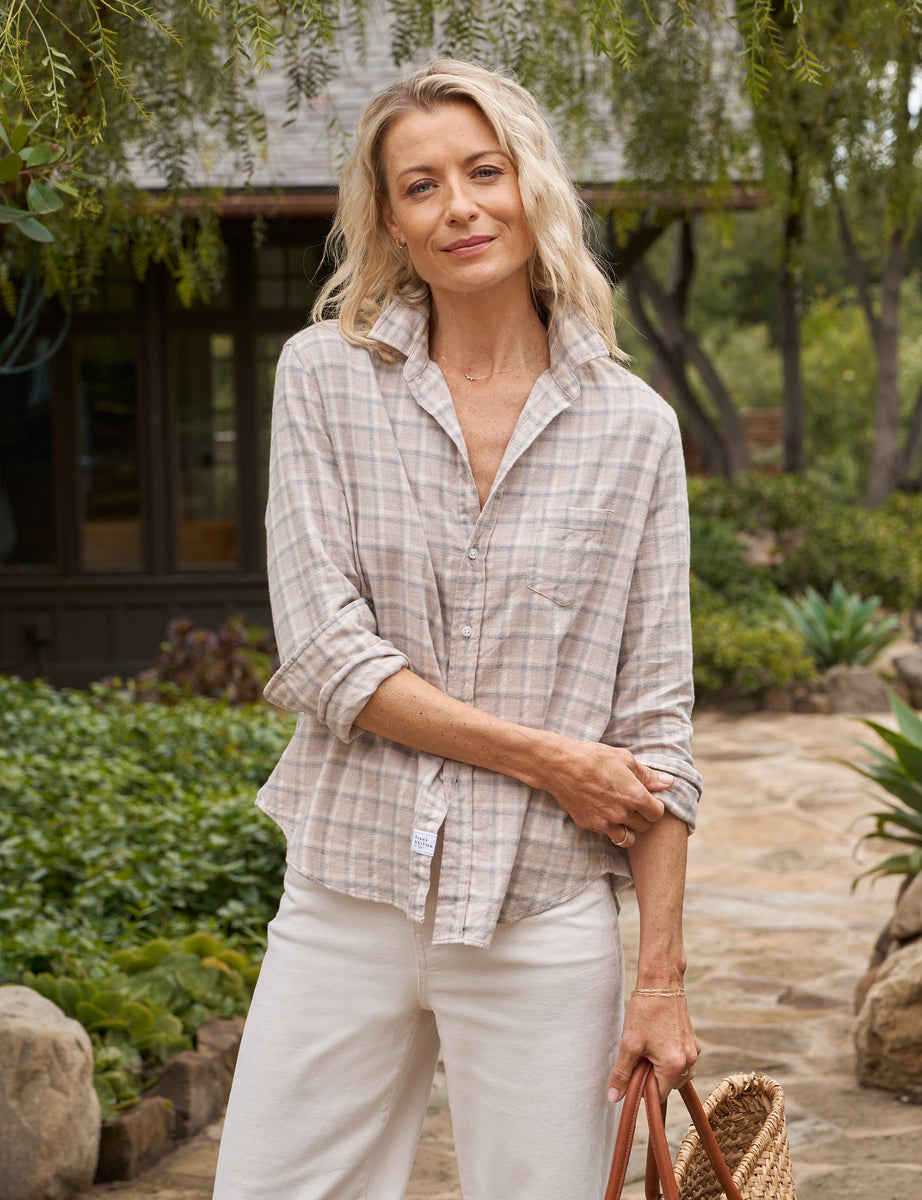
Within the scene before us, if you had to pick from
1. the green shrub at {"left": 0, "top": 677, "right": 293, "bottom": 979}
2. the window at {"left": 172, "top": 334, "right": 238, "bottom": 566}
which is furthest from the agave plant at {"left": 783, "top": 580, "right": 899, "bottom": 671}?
the green shrub at {"left": 0, "top": 677, "right": 293, "bottom": 979}

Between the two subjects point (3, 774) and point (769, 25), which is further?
point (3, 774)

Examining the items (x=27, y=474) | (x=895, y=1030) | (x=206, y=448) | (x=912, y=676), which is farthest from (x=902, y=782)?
(x=27, y=474)

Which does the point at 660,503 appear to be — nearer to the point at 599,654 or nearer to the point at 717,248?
the point at 599,654

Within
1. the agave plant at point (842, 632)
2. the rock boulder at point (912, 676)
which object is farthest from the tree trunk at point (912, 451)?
the rock boulder at point (912, 676)

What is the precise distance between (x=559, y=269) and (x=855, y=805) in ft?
19.8

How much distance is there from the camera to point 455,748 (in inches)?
65.3

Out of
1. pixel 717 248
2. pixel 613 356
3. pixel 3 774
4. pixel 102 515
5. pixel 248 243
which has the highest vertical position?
pixel 717 248

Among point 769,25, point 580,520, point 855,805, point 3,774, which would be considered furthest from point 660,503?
point 855,805

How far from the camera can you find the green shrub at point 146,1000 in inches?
132

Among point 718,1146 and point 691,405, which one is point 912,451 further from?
point 718,1146

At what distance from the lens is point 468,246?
174cm

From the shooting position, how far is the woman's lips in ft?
5.69

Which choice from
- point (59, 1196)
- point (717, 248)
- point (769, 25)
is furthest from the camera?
point (717, 248)

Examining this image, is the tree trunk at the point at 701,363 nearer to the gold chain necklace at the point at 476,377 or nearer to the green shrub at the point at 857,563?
the green shrub at the point at 857,563
